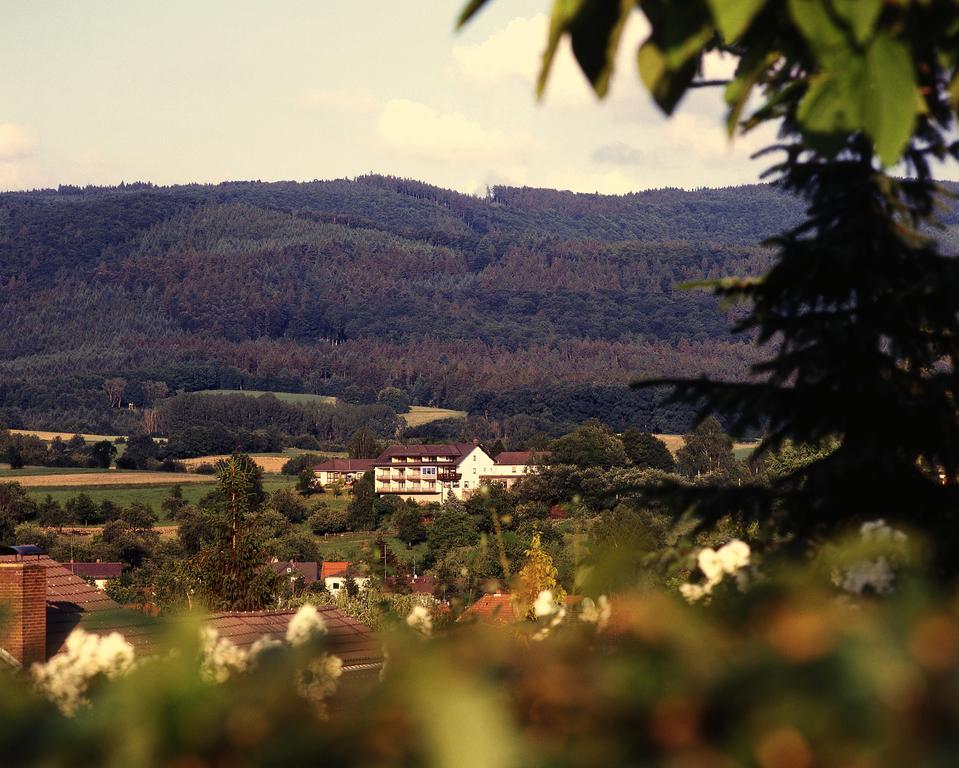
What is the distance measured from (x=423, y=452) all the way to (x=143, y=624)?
392ft

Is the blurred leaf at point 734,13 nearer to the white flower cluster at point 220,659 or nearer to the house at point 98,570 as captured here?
the white flower cluster at point 220,659

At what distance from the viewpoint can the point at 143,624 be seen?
7.16 ft

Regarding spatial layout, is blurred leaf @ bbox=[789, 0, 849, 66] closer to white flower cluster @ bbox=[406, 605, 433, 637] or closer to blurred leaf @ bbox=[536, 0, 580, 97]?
blurred leaf @ bbox=[536, 0, 580, 97]

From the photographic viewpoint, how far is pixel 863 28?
1965 mm

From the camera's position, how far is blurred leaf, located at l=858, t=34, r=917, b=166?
202 cm

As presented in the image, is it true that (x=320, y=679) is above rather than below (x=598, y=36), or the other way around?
below

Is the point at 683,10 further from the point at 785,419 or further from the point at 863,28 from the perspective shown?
the point at 785,419

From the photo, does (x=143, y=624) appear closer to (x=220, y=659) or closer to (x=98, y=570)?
(x=220, y=659)

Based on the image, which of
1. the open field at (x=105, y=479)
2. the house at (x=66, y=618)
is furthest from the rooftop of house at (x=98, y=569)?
the house at (x=66, y=618)

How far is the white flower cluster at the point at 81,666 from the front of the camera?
212cm

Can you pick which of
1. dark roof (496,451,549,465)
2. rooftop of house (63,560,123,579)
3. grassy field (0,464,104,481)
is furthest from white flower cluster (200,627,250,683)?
dark roof (496,451,549,465)

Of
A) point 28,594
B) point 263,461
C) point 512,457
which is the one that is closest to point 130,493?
point 263,461

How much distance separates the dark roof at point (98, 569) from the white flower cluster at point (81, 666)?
62119mm

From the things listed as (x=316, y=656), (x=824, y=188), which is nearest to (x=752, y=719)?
(x=316, y=656)
